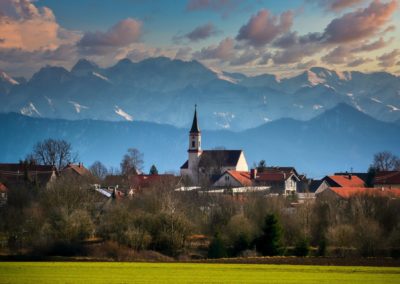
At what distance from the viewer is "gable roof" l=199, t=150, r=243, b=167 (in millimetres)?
137875

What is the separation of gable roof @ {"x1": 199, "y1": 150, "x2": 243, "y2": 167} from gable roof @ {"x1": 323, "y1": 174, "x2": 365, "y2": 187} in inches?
1107

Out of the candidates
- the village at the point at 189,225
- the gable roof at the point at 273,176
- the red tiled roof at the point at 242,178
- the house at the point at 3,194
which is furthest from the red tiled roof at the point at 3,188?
the gable roof at the point at 273,176

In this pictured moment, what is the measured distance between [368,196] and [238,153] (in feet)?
232

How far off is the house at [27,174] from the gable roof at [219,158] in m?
34.5

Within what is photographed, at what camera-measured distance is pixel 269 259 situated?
53.2m

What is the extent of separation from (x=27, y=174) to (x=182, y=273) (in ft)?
191

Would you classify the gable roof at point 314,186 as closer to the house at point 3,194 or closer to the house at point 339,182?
the house at point 339,182

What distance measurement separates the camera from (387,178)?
11181 centimetres

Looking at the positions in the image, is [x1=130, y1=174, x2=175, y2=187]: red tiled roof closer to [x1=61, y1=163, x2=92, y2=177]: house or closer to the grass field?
[x1=61, y1=163, x2=92, y2=177]: house

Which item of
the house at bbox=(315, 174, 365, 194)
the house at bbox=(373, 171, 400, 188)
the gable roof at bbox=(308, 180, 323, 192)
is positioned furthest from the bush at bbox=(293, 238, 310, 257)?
the house at bbox=(373, 171, 400, 188)

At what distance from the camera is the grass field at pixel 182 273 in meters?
39.1

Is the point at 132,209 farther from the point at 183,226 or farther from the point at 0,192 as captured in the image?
the point at 0,192

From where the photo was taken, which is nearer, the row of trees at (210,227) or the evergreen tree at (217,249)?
the evergreen tree at (217,249)

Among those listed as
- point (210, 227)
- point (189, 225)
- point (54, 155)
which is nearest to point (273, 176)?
point (54, 155)
